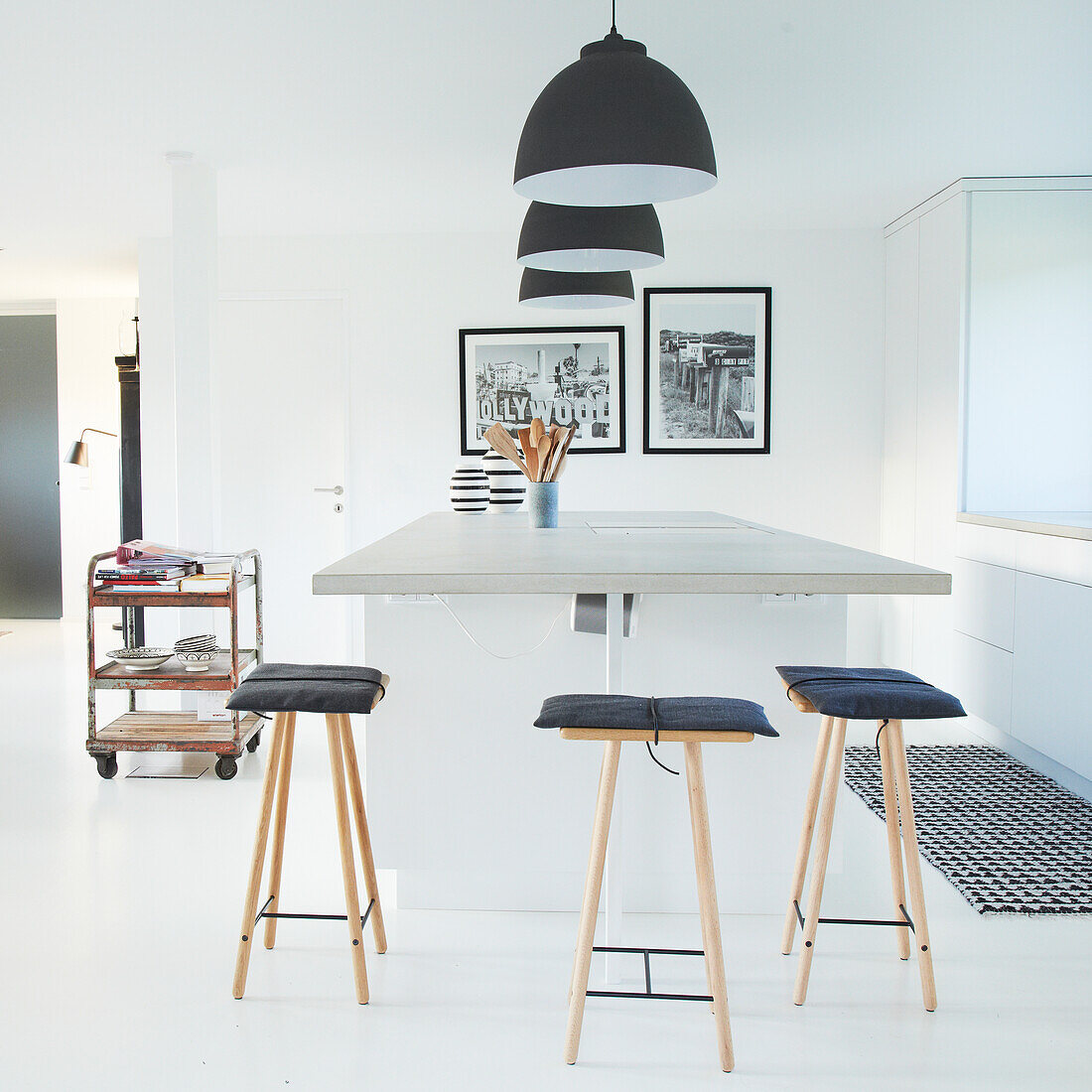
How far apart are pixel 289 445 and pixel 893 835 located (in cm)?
413

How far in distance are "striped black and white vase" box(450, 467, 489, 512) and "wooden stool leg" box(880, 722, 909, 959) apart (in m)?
2.11

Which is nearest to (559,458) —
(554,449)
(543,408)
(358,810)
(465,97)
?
(554,449)

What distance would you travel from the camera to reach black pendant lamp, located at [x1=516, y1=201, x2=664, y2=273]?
2.60 m

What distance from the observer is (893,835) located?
2.32 m

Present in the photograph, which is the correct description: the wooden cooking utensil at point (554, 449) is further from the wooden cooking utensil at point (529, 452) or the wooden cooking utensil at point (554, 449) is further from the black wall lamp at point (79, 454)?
the black wall lamp at point (79, 454)

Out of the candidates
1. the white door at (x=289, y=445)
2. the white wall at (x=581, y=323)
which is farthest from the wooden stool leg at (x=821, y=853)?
the white door at (x=289, y=445)

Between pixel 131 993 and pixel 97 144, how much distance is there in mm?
3109

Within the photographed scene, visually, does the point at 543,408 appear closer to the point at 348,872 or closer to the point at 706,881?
the point at 348,872

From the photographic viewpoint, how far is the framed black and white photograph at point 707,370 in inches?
215

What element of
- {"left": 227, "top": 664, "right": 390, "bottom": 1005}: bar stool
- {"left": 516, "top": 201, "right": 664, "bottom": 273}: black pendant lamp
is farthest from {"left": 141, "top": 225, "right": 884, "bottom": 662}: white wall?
{"left": 227, "top": 664, "right": 390, "bottom": 1005}: bar stool

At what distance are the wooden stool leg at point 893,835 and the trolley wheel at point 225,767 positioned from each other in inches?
93.8

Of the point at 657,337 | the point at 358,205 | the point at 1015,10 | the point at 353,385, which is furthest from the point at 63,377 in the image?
the point at 1015,10

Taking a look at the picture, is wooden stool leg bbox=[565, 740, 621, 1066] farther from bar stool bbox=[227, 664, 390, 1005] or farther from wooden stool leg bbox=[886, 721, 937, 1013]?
wooden stool leg bbox=[886, 721, 937, 1013]

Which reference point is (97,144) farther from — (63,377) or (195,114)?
(63,377)
